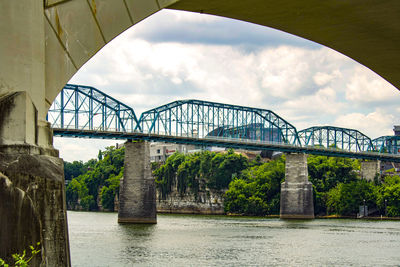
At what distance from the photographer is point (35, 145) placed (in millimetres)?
4734

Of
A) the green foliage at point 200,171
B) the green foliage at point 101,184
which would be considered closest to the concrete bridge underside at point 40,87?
the green foliage at point 200,171

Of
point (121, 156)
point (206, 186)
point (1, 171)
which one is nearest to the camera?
point (1, 171)

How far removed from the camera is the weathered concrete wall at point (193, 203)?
3702 inches

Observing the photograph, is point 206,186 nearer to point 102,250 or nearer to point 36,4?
point 102,250

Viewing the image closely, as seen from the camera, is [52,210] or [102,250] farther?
[102,250]

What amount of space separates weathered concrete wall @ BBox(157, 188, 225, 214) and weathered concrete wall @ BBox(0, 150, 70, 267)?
290 feet

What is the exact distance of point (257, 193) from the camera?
84562 mm

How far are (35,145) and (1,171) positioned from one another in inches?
15.1

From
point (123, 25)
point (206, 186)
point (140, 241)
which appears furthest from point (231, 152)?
point (123, 25)

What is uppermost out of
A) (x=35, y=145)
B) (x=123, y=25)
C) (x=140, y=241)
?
(x=123, y=25)

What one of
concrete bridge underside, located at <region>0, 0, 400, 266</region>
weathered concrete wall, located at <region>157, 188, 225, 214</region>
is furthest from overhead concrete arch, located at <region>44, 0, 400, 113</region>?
weathered concrete wall, located at <region>157, 188, 225, 214</region>

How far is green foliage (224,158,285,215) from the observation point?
8369cm

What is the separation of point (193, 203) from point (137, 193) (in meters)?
35.4

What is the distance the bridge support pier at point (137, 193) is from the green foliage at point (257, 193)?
970 inches
